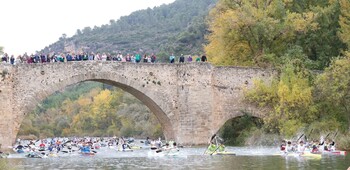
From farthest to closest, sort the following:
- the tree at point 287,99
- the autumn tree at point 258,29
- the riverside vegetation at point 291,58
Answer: the autumn tree at point 258,29 → the tree at point 287,99 → the riverside vegetation at point 291,58

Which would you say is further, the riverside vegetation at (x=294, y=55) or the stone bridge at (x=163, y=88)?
the riverside vegetation at (x=294, y=55)

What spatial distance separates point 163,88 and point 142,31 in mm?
88070

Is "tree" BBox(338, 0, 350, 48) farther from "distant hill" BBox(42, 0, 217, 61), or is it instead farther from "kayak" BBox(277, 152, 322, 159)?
"distant hill" BBox(42, 0, 217, 61)

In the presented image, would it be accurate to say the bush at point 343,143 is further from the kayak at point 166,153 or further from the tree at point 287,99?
the kayak at point 166,153

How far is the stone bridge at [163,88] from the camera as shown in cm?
3872

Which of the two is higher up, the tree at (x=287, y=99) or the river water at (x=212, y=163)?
the tree at (x=287, y=99)

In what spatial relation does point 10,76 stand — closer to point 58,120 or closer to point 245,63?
point 245,63

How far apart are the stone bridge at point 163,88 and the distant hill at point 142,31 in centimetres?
4840

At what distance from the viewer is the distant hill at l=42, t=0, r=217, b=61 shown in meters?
116

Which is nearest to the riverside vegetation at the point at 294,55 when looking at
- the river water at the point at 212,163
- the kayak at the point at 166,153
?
the river water at the point at 212,163

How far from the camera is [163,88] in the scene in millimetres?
42312

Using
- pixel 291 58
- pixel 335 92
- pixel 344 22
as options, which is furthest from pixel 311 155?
pixel 344 22

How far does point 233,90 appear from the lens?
1724 inches

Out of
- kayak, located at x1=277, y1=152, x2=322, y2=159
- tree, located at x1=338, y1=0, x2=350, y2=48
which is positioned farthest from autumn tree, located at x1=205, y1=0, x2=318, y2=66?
kayak, located at x1=277, y1=152, x2=322, y2=159
